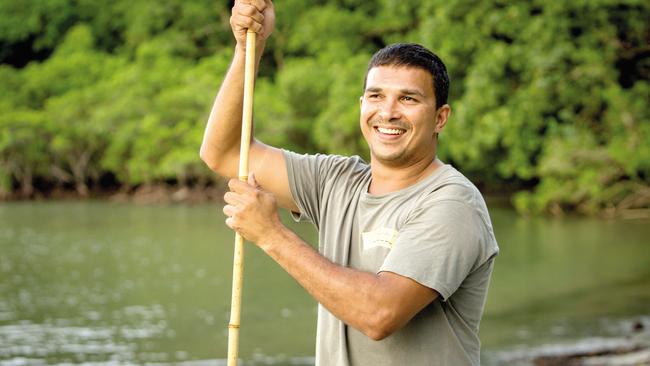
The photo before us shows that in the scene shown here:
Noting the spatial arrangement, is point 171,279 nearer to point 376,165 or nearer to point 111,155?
point 376,165

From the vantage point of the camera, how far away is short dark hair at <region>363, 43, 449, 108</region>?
232 cm

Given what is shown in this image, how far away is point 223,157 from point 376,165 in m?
0.50

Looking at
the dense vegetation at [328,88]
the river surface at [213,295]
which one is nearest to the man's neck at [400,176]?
the river surface at [213,295]

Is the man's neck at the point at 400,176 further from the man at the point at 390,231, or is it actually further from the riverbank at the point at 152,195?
the riverbank at the point at 152,195

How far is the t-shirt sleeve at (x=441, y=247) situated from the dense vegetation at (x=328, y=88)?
11.3m

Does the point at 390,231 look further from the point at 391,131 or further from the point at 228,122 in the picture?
the point at 228,122

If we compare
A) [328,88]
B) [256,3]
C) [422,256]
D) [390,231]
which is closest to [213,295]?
[256,3]

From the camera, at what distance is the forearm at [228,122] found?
2.59 meters

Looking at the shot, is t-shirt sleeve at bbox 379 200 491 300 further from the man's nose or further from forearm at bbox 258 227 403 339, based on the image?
the man's nose

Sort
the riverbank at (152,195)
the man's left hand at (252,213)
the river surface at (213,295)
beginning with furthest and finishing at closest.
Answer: the riverbank at (152,195), the river surface at (213,295), the man's left hand at (252,213)

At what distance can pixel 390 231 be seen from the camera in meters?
2.25

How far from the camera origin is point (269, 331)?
1130 cm

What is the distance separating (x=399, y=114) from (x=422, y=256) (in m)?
0.39

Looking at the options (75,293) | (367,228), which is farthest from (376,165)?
(75,293)
